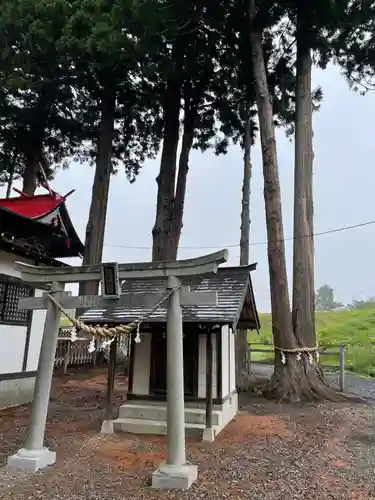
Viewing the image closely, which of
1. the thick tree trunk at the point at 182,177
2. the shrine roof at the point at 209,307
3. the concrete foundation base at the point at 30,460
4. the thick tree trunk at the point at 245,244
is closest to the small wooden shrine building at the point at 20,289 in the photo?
the shrine roof at the point at 209,307

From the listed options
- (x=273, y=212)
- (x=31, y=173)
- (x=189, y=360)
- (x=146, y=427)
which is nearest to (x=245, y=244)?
(x=273, y=212)

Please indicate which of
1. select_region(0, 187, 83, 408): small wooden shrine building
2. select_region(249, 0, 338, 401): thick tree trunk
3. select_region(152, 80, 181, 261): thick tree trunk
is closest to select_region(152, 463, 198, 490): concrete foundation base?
select_region(0, 187, 83, 408): small wooden shrine building

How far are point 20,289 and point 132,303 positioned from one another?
182 inches

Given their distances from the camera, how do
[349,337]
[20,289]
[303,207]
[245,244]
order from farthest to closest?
[349,337]
[245,244]
[303,207]
[20,289]

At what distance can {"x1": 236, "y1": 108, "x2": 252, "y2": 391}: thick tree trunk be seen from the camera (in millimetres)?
11218

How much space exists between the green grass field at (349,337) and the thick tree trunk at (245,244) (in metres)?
3.44

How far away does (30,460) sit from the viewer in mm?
4805

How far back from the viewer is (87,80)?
46.7 ft

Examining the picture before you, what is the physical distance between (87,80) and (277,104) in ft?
22.6

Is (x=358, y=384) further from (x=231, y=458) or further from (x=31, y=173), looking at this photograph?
(x=31, y=173)

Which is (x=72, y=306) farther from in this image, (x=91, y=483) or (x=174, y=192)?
(x=174, y=192)

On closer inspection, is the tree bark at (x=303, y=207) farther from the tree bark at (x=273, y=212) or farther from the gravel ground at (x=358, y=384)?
the gravel ground at (x=358, y=384)

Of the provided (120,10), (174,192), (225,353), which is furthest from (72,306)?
(174,192)

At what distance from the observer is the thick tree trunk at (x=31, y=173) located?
15467mm
